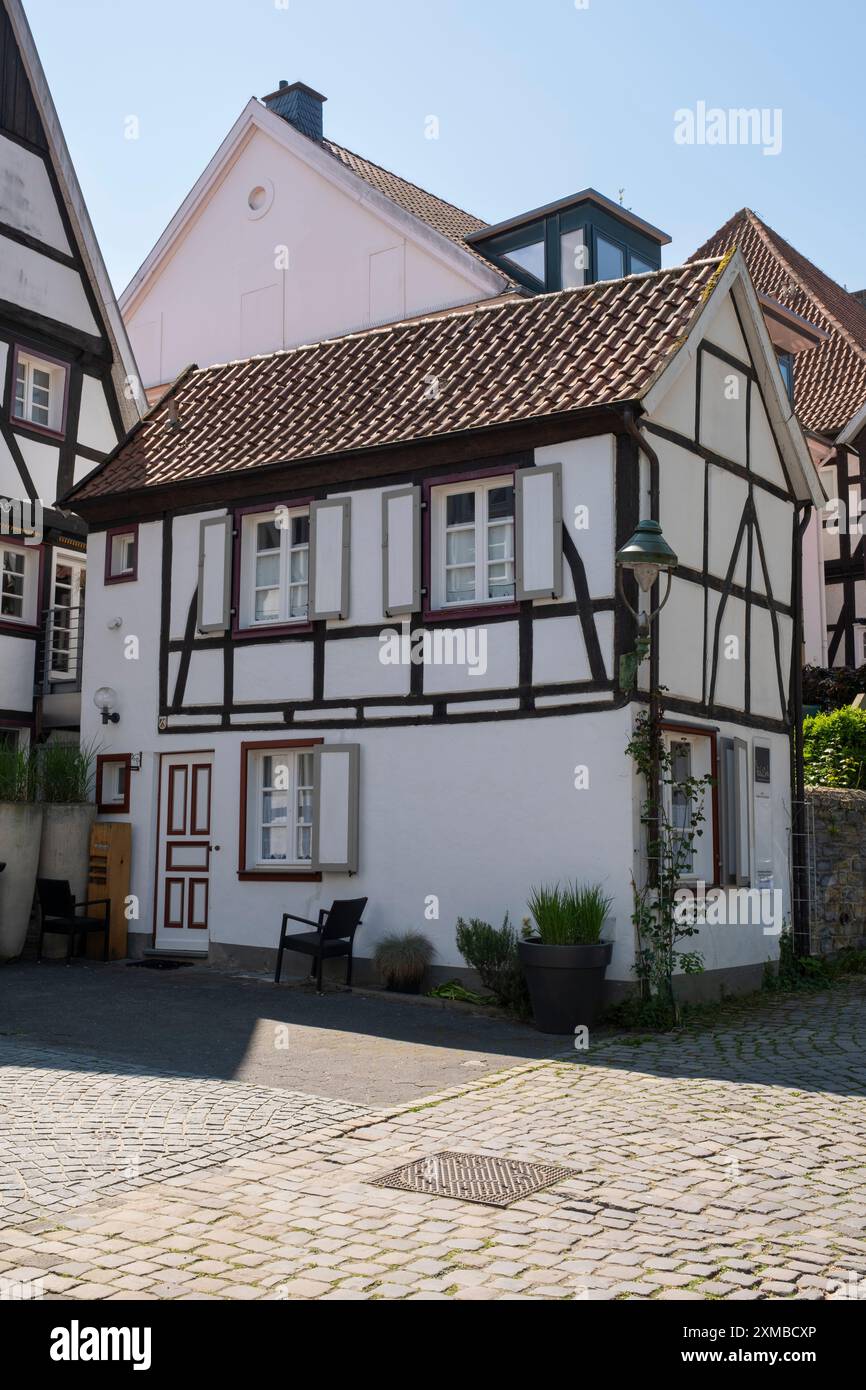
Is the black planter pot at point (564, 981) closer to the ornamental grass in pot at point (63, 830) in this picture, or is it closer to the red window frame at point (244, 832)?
the red window frame at point (244, 832)

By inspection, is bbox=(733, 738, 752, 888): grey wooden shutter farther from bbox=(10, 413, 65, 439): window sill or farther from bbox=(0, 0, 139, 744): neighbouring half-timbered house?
bbox=(10, 413, 65, 439): window sill

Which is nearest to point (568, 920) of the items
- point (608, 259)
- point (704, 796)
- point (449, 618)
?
point (704, 796)

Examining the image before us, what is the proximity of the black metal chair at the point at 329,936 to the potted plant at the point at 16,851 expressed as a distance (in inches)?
116

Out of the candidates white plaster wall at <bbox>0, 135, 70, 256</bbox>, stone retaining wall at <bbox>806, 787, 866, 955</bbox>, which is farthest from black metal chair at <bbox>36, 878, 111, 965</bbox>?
white plaster wall at <bbox>0, 135, 70, 256</bbox>

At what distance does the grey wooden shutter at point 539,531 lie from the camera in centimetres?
1211

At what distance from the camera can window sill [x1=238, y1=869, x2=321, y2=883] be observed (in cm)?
1345

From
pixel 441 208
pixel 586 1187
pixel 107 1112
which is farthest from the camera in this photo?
pixel 441 208

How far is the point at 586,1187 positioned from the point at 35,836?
9433 mm

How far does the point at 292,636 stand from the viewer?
13.9 metres

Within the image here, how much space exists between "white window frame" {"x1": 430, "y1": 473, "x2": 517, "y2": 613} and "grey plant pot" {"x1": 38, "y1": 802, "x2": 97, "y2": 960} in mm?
4678

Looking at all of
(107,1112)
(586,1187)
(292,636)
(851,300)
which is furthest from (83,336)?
(851,300)

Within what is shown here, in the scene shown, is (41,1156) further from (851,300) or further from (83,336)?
(851,300)

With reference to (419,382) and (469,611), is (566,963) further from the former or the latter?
(419,382)
